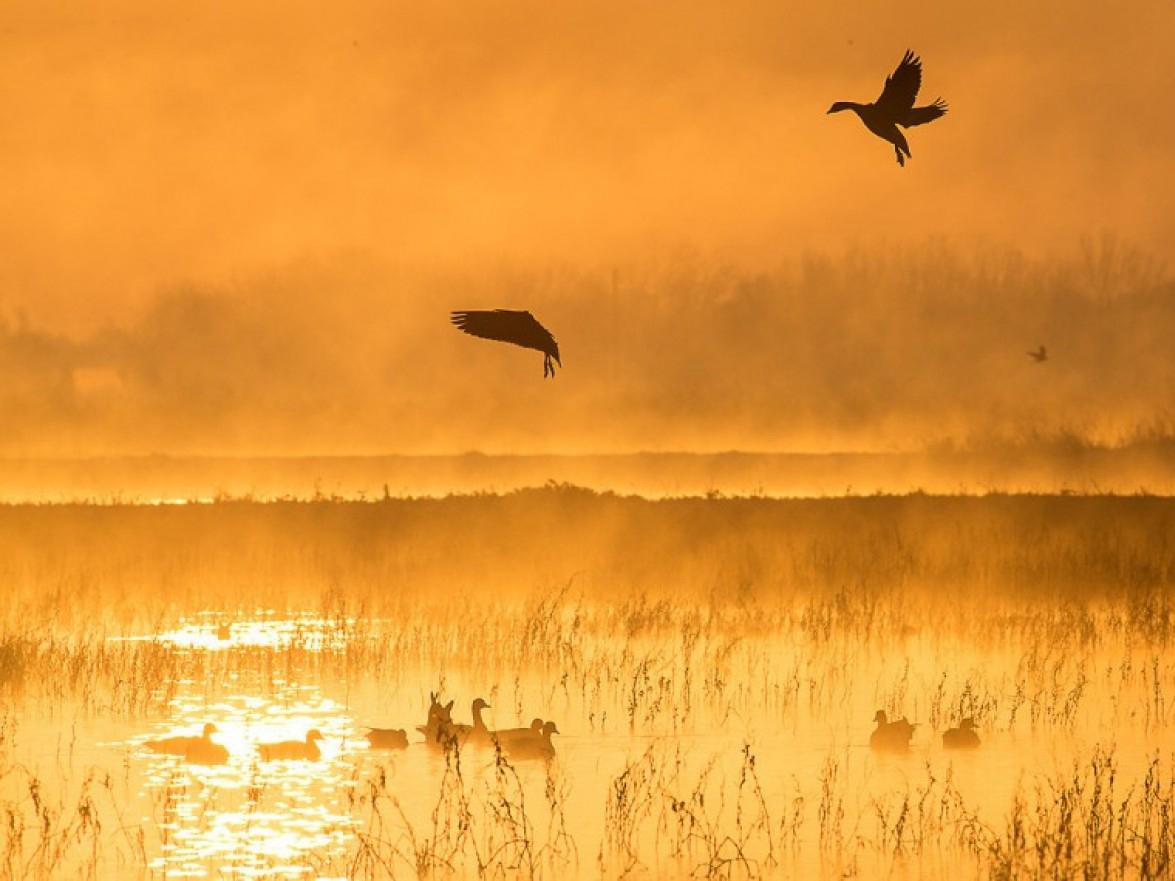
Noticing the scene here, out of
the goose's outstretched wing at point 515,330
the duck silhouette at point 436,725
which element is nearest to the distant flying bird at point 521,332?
the goose's outstretched wing at point 515,330

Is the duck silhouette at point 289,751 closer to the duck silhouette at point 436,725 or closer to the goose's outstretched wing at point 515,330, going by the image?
the duck silhouette at point 436,725

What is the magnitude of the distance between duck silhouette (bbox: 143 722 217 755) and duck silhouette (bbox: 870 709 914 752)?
5361mm

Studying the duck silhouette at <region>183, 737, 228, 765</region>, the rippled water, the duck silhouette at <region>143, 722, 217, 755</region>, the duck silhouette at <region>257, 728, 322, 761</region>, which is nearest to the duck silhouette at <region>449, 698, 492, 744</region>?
the rippled water

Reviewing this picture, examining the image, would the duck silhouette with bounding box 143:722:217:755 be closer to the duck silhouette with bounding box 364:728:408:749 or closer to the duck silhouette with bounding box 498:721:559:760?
the duck silhouette with bounding box 364:728:408:749

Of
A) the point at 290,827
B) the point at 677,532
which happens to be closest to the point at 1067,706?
the point at 290,827

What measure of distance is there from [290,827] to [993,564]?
21172 mm

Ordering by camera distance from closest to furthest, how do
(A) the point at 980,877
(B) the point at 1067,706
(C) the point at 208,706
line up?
(A) the point at 980,877
(B) the point at 1067,706
(C) the point at 208,706

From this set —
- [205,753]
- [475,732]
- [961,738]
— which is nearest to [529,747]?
[475,732]

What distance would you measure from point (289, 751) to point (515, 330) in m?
3.78

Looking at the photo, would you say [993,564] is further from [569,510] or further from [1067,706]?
[1067,706]

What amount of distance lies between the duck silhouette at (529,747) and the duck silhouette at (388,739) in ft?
3.28

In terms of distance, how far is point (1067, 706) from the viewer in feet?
54.7

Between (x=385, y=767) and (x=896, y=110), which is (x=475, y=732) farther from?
(x=896, y=110)

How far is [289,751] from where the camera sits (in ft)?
48.4
